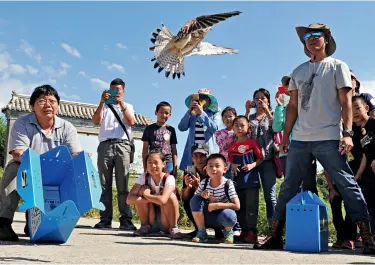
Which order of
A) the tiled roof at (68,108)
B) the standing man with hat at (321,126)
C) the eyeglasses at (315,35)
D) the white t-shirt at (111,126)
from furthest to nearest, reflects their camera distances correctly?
the tiled roof at (68,108), the white t-shirt at (111,126), the eyeglasses at (315,35), the standing man with hat at (321,126)

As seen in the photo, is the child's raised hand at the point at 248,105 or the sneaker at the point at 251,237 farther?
the child's raised hand at the point at 248,105

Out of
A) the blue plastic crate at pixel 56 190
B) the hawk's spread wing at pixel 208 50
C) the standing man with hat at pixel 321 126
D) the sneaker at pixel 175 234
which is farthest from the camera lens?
the hawk's spread wing at pixel 208 50

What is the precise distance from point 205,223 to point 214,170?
536mm

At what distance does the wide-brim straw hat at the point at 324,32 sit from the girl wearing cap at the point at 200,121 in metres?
1.73

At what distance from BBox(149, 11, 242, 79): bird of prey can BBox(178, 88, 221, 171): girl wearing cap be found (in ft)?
2.84

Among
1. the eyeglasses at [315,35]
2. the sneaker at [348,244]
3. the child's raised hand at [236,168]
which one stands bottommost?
the sneaker at [348,244]

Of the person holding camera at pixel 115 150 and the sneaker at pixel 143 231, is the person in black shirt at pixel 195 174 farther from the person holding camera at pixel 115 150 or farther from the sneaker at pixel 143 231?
the person holding camera at pixel 115 150

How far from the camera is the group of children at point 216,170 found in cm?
434

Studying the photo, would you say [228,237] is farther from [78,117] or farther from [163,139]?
[78,117]

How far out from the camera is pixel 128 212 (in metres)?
5.70

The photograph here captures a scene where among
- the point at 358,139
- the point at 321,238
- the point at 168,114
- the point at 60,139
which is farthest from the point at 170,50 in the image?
the point at 321,238

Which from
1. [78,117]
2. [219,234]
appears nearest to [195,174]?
[219,234]

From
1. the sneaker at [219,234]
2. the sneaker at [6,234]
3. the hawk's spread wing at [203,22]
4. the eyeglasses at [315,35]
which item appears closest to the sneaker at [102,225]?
the sneaker at [219,234]

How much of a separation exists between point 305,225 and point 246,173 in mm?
1164
